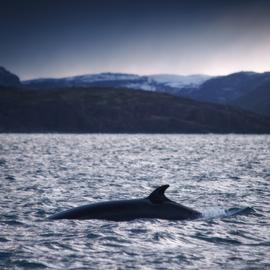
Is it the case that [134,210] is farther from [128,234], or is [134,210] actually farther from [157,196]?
[128,234]

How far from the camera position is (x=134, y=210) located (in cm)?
1852

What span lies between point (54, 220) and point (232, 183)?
18.1m

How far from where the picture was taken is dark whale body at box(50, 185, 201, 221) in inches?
721

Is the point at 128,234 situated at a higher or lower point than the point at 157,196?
lower

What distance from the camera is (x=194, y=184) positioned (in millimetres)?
32469

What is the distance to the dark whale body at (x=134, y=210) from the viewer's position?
721 inches

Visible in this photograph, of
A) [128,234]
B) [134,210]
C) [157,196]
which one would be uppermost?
[157,196]

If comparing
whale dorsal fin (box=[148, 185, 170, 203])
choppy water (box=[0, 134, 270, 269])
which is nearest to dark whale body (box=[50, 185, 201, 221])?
whale dorsal fin (box=[148, 185, 170, 203])

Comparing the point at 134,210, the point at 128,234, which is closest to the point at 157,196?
the point at 134,210

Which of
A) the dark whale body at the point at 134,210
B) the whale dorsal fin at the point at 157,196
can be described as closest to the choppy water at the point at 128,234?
the dark whale body at the point at 134,210

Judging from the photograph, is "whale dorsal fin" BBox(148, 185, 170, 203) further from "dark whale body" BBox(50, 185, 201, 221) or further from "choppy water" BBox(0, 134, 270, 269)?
"choppy water" BBox(0, 134, 270, 269)

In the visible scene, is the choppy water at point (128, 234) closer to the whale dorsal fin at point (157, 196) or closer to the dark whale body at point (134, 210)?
the dark whale body at point (134, 210)

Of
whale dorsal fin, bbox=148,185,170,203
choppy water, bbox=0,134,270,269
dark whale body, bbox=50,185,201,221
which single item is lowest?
choppy water, bbox=0,134,270,269

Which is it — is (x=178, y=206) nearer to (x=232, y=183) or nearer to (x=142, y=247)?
(x=142, y=247)
